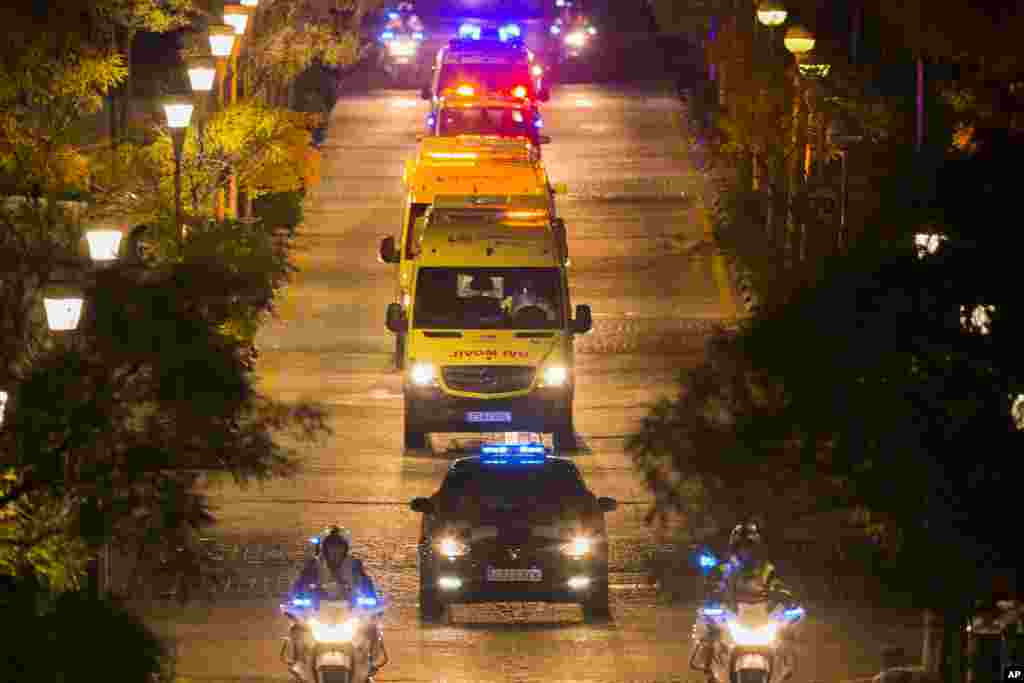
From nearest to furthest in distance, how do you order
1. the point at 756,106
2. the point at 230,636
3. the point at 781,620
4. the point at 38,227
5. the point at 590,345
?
the point at 38,227
the point at 781,620
the point at 230,636
the point at 590,345
the point at 756,106

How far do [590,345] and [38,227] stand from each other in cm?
2025

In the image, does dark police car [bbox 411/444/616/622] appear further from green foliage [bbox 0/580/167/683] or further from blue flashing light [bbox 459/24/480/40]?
blue flashing light [bbox 459/24/480/40]

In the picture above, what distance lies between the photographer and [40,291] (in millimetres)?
14875

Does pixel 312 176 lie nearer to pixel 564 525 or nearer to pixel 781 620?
pixel 564 525

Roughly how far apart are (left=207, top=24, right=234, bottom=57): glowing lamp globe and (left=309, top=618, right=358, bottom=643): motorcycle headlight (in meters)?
14.6

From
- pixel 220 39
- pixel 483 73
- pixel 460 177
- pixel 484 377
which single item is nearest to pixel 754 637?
pixel 484 377

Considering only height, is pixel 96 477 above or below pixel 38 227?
below

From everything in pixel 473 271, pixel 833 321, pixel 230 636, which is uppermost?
pixel 833 321

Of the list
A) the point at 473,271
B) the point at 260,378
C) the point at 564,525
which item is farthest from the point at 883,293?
the point at 260,378

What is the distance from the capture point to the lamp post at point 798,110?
102 feet

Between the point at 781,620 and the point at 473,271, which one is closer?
the point at 781,620

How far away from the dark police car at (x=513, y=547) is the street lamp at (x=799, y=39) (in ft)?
32.0

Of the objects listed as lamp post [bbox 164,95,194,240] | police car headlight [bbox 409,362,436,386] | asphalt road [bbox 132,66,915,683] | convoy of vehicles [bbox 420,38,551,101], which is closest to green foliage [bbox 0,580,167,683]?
asphalt road [bbox 132,66,915,683]

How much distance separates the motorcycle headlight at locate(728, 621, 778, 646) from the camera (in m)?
18.6
